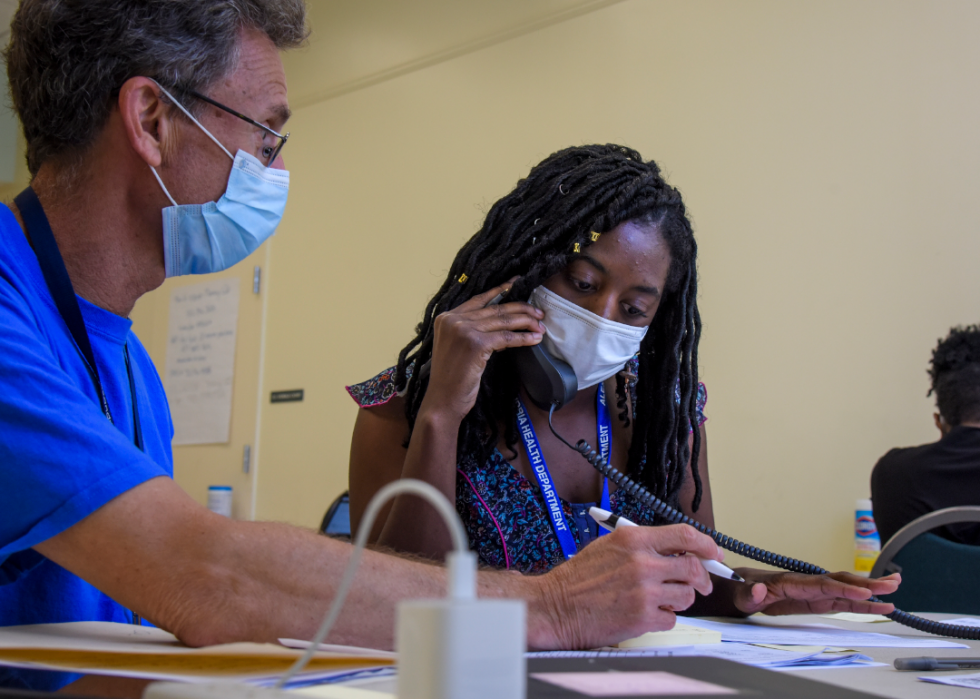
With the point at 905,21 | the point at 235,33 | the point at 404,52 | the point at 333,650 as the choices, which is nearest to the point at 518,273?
the point at 235,33

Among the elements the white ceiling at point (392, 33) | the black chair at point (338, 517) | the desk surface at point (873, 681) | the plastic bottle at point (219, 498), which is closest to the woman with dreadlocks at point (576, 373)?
the desk surface at point (873, 681)

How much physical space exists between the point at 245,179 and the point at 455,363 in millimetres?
439

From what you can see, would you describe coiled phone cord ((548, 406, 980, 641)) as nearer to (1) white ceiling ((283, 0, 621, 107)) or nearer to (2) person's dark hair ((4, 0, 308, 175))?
(2) person's dark hair ((4, 0, 308, 175))

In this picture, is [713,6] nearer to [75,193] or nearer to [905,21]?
[905,21]

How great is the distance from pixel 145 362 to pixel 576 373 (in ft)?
2.43

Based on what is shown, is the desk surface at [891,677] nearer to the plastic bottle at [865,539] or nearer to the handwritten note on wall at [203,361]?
the plastic bottle at [865,539]

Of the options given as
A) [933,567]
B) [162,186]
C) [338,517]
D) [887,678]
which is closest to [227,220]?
[162,186]

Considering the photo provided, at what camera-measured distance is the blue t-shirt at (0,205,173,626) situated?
2.40ft

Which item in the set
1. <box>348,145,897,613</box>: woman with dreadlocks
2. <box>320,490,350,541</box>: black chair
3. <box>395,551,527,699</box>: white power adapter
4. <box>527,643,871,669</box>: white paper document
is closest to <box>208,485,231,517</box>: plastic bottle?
<box>320,490,350,541</box>: black chair

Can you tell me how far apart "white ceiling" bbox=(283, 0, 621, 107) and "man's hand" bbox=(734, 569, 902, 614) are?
8.99 feet

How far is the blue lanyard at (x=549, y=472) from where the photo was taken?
56.3 inches

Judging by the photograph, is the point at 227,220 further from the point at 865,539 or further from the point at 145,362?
the point at 865,539

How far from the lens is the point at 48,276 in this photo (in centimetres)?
100

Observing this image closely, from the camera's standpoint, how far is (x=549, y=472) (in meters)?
1.52
